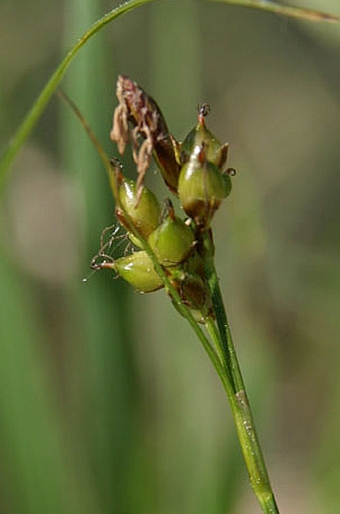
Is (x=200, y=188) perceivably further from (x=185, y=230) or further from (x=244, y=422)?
(x=244, y=422)

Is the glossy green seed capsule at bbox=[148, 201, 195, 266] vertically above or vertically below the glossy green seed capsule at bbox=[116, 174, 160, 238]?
below

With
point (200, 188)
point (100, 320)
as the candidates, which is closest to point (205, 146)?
point (200, 188)

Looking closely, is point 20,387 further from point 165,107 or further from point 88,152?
point 165,107

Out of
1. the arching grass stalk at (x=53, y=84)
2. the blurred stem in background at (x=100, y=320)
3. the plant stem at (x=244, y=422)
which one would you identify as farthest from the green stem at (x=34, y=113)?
the blurred stem in background at (x=100, y=320)

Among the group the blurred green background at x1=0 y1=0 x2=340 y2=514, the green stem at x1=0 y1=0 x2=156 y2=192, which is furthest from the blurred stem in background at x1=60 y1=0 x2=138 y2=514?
the green stem at x1=0 y1=0 x2=156 y2=192

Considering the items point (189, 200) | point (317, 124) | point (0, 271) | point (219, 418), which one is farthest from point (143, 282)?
point (317, 124)

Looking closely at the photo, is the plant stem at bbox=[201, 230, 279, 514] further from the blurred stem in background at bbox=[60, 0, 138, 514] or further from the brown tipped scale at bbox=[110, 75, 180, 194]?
Result: the blurred stem in background at bbox=[60, 0, 138, 514]

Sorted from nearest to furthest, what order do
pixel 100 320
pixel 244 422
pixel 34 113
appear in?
1. pixel 34 113
2. pixel 244 422
3. pixel 100 320
